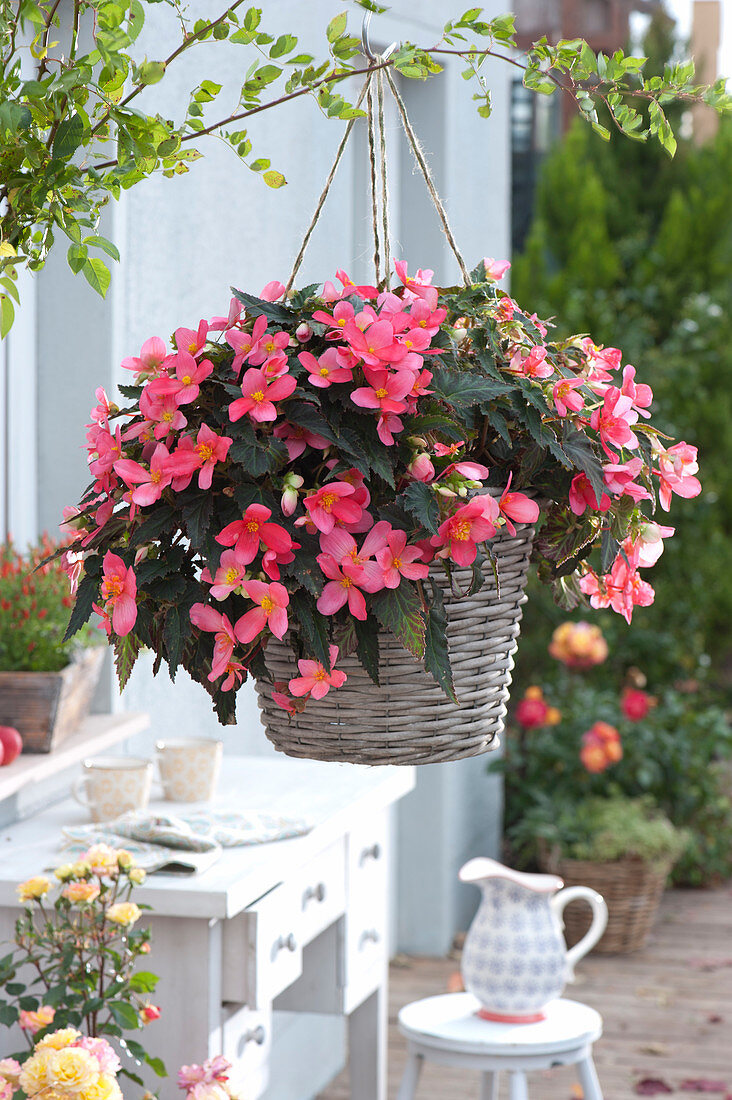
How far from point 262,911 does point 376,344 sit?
1.06 meters

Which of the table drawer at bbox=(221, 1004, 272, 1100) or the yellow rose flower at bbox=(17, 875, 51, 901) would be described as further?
the table drawer at bbox=(221, 1004, 272, 1100)

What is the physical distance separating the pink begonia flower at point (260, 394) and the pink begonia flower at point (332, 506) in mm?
62

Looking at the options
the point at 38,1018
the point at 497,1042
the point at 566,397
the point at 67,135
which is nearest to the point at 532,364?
the point at 566,397

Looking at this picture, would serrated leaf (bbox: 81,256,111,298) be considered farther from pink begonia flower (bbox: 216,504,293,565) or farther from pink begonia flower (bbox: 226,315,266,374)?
pink begonia flower (bbox: 216,504,293,565)

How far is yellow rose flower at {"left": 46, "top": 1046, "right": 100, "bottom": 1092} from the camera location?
1.32 m

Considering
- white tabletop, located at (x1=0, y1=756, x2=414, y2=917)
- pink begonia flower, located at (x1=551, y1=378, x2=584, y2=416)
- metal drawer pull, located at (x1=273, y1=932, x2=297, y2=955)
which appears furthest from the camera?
metal drawer pull, located at (x1=273, y1=932, x2=297, y2=955)

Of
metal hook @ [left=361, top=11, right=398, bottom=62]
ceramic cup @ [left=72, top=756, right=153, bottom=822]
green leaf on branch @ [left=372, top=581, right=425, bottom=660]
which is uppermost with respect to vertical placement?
metal hook @ [left=361, top=11, right=398, bottom=62]

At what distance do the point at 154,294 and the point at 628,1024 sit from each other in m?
2.28

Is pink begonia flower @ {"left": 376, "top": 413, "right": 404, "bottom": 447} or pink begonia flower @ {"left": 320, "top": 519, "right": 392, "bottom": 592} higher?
pink begonia flower @ {"left": 376, "top": 413, "right": 404, "bottom": 447}

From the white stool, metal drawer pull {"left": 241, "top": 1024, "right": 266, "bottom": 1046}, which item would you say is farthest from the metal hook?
the white stool

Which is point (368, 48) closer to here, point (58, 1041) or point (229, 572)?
point (229, 572)

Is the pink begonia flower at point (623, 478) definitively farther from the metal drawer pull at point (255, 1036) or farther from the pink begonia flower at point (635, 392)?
the metal drawer pull at point (255, 1036)

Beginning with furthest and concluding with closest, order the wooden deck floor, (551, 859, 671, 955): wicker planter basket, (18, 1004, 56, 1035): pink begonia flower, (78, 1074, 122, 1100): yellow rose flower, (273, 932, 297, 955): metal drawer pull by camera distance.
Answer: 1. (551, 859, 671, 955): wicker planter basket
2. the wooden deck floor
3. (273, 932, 297, 955): metal drawer pull
4. (18, 1004, 56, 1035): pink begonia flower
5. (78, 1074, 122, 1100): yellow rose flower

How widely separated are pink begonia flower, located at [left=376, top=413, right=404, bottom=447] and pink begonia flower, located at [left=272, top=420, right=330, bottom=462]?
0.04m
